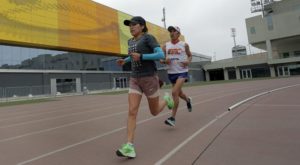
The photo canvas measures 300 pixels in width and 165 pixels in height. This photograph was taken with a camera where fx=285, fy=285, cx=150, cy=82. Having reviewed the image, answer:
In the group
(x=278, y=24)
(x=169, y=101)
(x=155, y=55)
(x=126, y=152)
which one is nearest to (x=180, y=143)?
(x=126, y=152)

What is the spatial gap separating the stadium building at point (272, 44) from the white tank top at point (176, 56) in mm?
61091

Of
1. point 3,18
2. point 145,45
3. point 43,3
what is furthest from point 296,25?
point 145,45

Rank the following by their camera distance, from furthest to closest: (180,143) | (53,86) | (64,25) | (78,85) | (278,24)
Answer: (278,24)
(78,85)
(64,25)
(53,86)
(180,143)

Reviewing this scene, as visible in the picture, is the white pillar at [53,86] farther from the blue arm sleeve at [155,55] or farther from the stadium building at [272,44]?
the stadium building at [272,44]

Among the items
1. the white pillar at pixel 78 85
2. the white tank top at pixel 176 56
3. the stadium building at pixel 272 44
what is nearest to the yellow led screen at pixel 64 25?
the white pillar at pixel 78 85

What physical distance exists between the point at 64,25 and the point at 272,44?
160ft

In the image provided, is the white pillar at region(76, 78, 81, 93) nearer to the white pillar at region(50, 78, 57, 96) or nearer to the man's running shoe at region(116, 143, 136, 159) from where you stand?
the white pillar at region(50, 78, 57, 96)

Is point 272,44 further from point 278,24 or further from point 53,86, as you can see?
point 53,86

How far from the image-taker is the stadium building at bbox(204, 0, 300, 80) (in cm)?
6112

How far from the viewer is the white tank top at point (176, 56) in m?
6.18

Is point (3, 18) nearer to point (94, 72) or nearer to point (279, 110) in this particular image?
point (94, 72)

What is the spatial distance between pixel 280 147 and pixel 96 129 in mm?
3937

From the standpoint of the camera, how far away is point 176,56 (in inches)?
247

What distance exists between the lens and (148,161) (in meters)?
3.70
